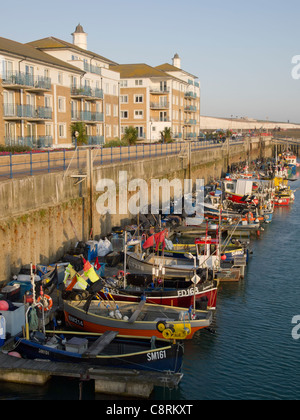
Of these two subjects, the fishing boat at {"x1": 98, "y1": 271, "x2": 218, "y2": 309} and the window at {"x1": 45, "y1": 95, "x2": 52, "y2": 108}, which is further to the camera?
the window at {"x1": 45, "y1": 95, "x2": 52, "y2": 108}

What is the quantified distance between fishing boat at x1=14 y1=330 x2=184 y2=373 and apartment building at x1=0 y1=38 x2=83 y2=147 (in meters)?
29.8

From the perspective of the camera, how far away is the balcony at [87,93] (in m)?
54.9

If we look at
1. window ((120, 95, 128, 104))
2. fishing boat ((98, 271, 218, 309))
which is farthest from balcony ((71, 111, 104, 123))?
fishing boat ((98, 271, 218, 309))

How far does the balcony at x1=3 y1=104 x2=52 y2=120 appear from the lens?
4288 centimetres

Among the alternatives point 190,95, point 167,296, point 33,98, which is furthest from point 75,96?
point 190,95

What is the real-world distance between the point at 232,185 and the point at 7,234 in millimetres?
31481

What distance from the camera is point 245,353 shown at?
17656 mm

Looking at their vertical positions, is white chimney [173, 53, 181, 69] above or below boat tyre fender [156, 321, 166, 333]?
above

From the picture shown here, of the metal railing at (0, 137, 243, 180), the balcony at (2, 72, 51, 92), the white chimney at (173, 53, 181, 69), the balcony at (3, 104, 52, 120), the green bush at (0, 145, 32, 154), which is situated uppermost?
the white chimney at (173, 53, 181, 69)

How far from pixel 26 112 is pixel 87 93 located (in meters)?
13.9

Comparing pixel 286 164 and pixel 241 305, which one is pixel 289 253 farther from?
pixel 286 164

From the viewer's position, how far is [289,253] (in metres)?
32.4

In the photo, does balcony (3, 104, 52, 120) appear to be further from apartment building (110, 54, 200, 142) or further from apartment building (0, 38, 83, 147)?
apartment building (110, 54, 200, 142)

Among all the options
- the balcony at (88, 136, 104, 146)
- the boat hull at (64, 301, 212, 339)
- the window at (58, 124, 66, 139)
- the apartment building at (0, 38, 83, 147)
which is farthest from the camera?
the balcony at (88, 136, 104, 146)
